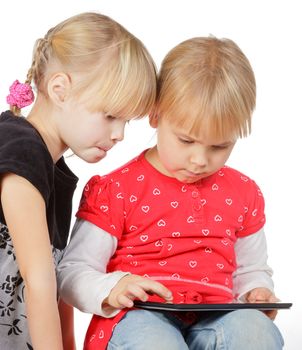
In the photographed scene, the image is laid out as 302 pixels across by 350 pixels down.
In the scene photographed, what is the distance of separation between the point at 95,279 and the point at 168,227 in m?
0.19

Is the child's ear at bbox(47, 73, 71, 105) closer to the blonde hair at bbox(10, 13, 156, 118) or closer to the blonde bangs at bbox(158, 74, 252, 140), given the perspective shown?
the blonde hair at bbox(10, 13, 156, 118)

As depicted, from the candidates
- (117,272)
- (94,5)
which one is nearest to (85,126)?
(117,272)

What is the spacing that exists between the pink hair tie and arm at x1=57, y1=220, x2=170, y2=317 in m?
0.24

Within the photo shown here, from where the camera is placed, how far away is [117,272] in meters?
1.73

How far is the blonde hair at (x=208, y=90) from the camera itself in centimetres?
174

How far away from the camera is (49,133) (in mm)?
1772

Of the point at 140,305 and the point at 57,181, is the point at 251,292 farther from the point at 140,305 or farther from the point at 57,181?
the point at 57,181

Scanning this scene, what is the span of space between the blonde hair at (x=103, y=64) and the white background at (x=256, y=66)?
0.79 meters

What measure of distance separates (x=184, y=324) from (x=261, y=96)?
3.81ft

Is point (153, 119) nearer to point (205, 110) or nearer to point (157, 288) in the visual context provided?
point (205, 110)

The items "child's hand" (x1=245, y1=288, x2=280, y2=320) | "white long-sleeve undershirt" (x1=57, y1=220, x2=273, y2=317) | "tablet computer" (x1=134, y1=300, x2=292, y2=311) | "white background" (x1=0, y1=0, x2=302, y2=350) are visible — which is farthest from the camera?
"white background" (x1=0, y1=0, x2=302, y2=350)

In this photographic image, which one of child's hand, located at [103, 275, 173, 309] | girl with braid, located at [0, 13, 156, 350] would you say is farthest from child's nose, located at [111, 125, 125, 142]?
child's hand, located at [103, 275, 173, 309]

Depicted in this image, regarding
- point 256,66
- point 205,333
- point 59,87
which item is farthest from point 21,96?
point 256,66

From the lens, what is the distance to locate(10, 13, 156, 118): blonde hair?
1.72m
